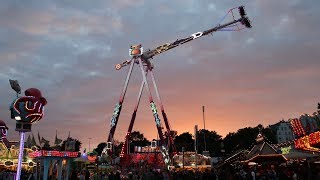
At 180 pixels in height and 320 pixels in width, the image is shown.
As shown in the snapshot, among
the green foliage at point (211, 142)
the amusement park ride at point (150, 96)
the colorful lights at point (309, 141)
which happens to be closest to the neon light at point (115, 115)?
the amusement park ride at point (150, 96)

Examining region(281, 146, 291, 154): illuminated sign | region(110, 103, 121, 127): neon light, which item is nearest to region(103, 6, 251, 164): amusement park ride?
region(110, 103, 121, 127): neon light

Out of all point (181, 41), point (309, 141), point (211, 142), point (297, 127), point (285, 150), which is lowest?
point (285, 150)

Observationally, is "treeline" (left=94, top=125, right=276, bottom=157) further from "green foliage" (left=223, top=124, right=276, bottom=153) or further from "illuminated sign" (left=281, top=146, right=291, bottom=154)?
"illuminated sign" (left=281, top=146, right=291, bottom=154)

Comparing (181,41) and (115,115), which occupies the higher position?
(181,41)

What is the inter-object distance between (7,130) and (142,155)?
26655 mm

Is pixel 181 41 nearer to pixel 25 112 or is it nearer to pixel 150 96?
pixel 150 96

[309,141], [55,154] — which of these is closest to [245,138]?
[55,154]

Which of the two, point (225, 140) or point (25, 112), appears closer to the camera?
point (25, 112)

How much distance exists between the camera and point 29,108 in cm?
1928

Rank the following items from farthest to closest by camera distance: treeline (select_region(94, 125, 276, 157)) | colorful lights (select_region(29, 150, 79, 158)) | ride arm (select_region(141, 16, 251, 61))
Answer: treeline (select_region(94, 125, 276, 157))
ride arm (select_region(141, 16, 251, 61))
colorful lights (select_region(29, 150, 79, 158))

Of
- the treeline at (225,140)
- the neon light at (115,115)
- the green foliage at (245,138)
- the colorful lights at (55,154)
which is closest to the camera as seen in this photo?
the colorful lights at (55,154)

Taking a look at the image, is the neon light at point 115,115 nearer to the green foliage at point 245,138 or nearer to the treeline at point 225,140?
the treeline at point 225,140

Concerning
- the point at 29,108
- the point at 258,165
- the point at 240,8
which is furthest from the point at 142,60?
the point at 29,108

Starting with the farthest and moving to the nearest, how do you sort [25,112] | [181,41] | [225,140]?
1. [225,140]
2. [181,41]
3. [25,112]
